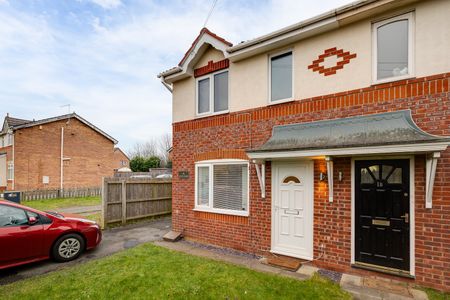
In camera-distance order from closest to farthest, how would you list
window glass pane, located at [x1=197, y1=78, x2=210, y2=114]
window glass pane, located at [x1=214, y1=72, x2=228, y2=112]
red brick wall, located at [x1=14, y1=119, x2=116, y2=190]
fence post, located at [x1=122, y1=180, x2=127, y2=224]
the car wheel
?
the car wheel
window glass pane, located at [x1=214, y1=72, x2=228, y2=112]
window glass pane, located at [x1=197, y1=78, x2=210, y2=114]
fence post, located at [x1=122, y1=180, x2=127, y2=224]
red brick wall, located at [x1=14, y1=119, x2=116, y2=190]

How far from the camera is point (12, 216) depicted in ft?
16.8

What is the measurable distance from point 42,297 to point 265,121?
19.1 ft

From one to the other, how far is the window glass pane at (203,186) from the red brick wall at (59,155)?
20.6 metres

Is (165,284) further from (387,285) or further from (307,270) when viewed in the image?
(387,285)

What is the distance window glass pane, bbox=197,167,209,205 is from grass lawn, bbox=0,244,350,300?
7.11 ft

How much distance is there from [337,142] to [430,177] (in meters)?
1.58

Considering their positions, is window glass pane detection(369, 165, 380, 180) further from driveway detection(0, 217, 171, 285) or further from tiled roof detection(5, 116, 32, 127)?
tiled roof detection(5, 116, 32, 127)

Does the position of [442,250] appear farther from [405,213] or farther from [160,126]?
[160,126]

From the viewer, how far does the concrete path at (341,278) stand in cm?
398

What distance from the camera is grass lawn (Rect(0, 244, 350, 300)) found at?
13.1 ft

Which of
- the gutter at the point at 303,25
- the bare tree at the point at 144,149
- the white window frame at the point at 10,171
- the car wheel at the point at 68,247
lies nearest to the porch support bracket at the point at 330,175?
the gutter at the point at 303,25

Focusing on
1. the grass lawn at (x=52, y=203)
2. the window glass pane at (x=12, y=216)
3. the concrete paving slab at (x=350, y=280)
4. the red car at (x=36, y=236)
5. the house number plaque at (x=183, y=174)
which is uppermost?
the house number plaque at (x=183, y=174)

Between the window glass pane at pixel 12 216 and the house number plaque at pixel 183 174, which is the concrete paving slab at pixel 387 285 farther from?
the window glass pane at pixel 12 216

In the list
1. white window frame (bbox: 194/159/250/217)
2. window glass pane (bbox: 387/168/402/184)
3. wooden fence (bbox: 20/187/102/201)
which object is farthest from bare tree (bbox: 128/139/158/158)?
window glass pane (bbox: 387/168/402/184)
